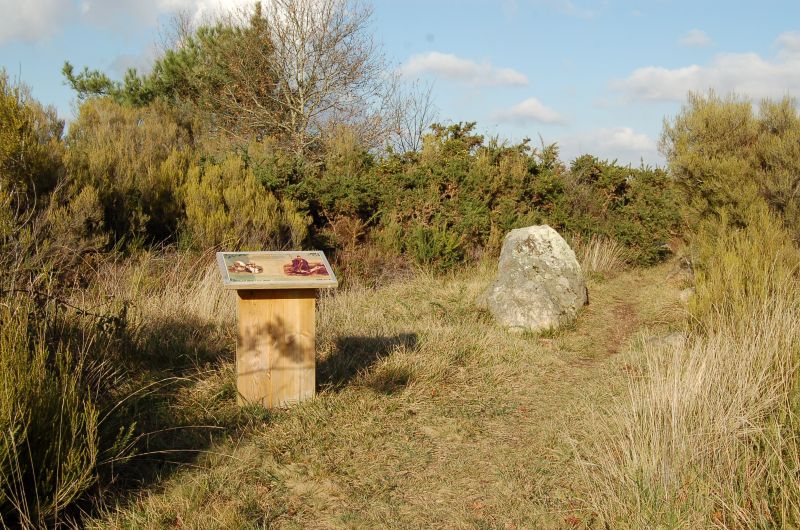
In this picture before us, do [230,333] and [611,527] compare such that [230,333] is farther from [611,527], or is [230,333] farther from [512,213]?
[512,213]

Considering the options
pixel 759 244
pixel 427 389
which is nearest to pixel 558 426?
pixel 427 389

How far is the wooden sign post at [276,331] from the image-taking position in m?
5.17

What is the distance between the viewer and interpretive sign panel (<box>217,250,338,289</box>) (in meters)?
5.04

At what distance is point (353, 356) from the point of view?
644 centimetres

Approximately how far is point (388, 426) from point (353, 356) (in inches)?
53.1

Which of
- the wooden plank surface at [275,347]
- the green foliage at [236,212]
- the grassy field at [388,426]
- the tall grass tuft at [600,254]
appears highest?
the green foliage at [236,212]

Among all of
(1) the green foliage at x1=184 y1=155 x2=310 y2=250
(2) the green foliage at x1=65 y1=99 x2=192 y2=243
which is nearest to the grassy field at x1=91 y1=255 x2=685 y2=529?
(2) the green foliage at x1=65 y1=99 x2=192 y2=243

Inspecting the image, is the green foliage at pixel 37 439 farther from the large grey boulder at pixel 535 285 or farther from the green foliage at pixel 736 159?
the green foliage at pixel 736 159

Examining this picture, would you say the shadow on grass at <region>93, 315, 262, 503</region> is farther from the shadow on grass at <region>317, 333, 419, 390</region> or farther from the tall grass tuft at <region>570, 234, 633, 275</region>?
the tall grass tuft at <region>570, 234, 633, 275</region>

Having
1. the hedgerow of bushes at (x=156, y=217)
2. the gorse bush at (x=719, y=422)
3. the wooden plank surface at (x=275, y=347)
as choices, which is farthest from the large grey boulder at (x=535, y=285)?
the wooden plank surface at (x=275, y=347)

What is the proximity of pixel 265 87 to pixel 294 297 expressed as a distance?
15070 millimetres

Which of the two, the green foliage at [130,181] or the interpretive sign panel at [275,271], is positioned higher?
the green foliage at [130,181]

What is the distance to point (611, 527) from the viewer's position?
3625mm

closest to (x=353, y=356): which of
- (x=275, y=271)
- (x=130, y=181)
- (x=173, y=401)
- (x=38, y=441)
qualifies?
(x=275, y=271)
